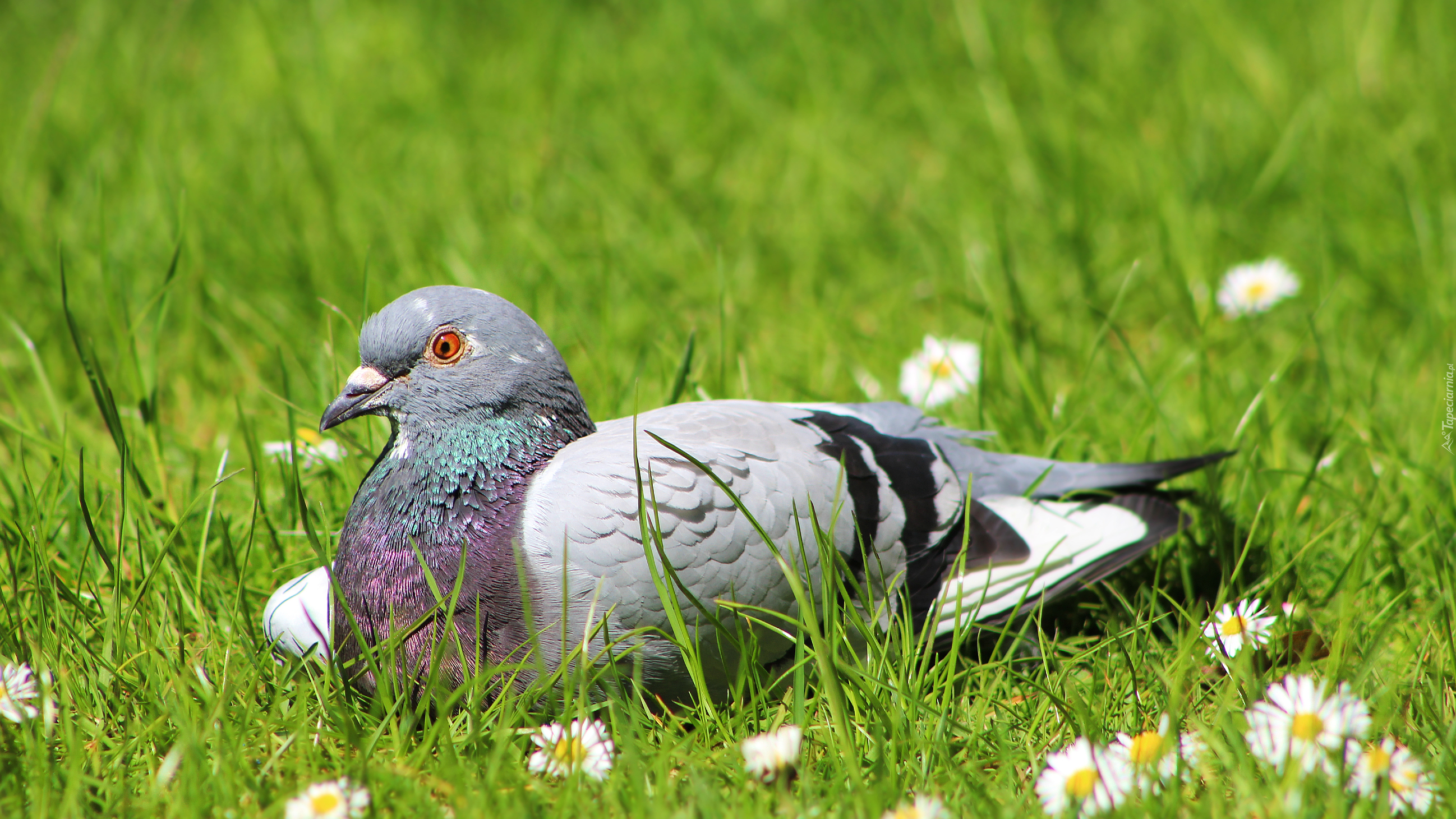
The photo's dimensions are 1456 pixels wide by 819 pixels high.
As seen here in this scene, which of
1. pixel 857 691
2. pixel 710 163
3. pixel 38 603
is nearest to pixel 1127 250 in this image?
pixel 710 163

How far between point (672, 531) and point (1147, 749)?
1033 millimetres

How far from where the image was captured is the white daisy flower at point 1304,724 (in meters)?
2.04

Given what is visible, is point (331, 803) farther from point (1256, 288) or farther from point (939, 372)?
point (1256, 288)

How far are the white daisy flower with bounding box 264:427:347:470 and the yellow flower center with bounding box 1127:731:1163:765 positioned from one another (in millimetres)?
2152

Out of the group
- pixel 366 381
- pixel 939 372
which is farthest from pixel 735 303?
pixel 366 381

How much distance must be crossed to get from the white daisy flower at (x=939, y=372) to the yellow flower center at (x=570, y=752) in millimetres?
2002

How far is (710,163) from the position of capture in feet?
18.0

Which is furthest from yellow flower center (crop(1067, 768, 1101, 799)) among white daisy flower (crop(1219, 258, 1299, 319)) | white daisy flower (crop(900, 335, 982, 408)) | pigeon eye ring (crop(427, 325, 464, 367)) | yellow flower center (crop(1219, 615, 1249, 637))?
white daisy flower (crop(1219, 258, 1299, 319))

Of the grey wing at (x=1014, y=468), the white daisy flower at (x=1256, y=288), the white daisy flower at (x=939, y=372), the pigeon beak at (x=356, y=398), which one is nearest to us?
the pigeon beak at (x=356, y=398)

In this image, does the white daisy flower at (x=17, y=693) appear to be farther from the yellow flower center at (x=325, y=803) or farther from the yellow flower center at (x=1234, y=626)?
the yellow flower center at (x=1234, y=626)

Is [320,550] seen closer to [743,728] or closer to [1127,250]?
[743,728]

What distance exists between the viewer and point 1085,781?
206 centimetres

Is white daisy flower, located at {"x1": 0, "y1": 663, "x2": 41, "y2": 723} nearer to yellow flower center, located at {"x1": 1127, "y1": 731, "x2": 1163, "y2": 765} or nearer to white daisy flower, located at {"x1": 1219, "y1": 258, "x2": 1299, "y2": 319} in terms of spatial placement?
yellow flower center, located at {"x1": 1127, "y1": 731, "x2": 1163, "y2": 765}

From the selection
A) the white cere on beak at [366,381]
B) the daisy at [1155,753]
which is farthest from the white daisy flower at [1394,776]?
the white cere on beak at [366,381]
